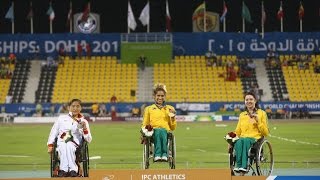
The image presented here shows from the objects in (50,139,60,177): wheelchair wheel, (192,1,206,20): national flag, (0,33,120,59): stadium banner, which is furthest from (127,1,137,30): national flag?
(50,139,60,177): wheelchair wheel

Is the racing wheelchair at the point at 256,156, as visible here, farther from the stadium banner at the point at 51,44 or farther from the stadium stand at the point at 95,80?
the stadium banner at the point at 51,44

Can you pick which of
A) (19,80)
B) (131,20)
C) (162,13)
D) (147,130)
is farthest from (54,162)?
(162,13)

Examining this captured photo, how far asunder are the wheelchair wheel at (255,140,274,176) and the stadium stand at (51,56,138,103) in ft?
113

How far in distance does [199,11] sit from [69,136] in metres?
38.2

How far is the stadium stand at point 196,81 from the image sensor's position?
4794 cm

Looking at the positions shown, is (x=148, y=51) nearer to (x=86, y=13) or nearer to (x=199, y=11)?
(x=199, y=11)

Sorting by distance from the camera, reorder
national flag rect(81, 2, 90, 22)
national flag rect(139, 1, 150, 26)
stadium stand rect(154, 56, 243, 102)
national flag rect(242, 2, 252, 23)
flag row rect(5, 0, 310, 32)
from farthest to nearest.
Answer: national flag rect(139, 1, 150, 26), national flag rect(242, 2, 252, 23), flag row rect(5, 0, 310, 32), national flag rect(81, 2, 90, 22), stadium stand rect(154, 56, 243, 102)

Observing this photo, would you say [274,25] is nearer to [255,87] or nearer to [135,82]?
[255,87]

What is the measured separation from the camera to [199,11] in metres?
49.8

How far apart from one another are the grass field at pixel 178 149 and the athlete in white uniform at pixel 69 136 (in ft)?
14.4

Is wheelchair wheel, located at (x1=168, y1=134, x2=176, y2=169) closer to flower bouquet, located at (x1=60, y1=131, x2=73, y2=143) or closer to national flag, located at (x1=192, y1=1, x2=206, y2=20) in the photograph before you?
flower bouquet, located at (x1=60, y1=131, x2=73, y2=143)

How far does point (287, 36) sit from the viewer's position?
5081cm

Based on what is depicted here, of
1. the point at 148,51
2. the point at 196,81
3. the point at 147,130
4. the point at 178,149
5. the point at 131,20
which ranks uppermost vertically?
the point at 131,20

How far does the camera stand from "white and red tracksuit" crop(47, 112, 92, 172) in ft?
39.8
